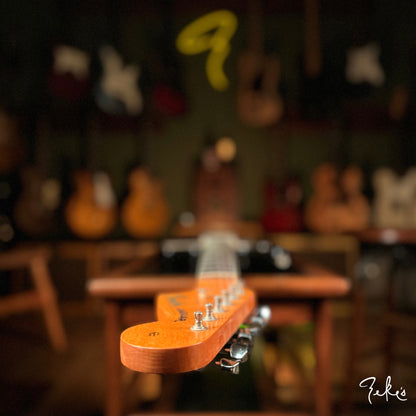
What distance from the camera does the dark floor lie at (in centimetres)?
151

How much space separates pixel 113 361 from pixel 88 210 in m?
2.49

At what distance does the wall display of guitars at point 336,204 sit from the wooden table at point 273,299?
2.36 meters

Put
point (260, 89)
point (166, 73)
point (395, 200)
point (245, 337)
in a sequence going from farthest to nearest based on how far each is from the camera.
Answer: point (166, 73)
point (395, 200)
point (260, 89)
point (245, 337)

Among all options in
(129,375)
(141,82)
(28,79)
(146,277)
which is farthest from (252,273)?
(28,79)

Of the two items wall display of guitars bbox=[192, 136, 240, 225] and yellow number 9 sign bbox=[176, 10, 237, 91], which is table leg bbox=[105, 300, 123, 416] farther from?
wall display of guitars bbox=[192, 136, 240, 225]

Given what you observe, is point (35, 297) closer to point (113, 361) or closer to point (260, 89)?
point (113, 361)

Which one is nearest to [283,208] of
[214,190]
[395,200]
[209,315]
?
[214,190]

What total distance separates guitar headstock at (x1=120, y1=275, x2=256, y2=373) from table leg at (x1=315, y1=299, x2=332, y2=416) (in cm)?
53

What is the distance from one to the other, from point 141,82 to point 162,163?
0.88m

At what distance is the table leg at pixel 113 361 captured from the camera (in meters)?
1.10

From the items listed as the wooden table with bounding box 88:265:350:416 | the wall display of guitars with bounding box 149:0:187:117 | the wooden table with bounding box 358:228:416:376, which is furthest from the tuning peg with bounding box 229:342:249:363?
the wall display of guitars with bounding box 149:0:187:117

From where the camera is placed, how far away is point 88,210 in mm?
3424

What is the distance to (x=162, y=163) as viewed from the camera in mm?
4000

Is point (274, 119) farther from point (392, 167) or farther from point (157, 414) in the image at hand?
point (157, 414)
